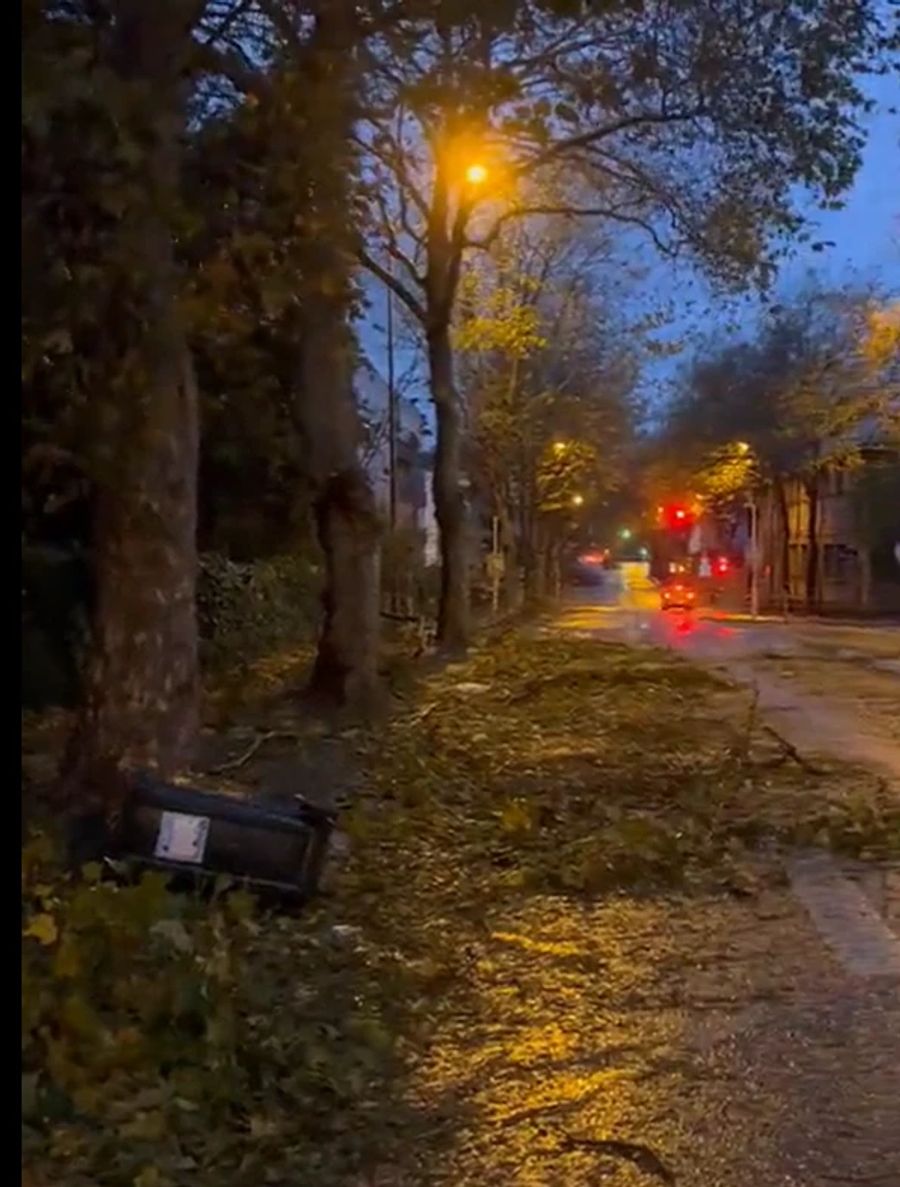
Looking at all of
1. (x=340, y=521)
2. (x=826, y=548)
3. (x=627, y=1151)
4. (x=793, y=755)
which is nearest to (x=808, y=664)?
(x=340, y=521)

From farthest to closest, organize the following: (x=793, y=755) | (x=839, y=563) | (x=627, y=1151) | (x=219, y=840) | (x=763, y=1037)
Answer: (x=839, y=563)
(x=793, y=755)
(x=219, y=840)
(x=763, y=1037)
(x=627, y=1151)

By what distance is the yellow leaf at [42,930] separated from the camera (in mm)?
5887

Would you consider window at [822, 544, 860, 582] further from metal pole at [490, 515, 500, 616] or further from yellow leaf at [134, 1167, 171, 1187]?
yellow leaf at [134, 1167, 171, 1187]

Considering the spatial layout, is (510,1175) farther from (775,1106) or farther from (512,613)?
(512,613)

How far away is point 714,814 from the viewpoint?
11.6 meters

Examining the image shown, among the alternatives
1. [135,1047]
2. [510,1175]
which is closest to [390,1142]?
[510,1175]

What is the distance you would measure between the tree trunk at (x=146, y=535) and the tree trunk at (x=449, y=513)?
19.0 metres

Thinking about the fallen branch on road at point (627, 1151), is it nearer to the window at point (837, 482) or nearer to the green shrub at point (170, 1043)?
the green shrub at point (170, 1043)

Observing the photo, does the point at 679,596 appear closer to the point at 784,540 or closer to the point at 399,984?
the point at 784,540

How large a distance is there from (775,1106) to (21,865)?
2631 mm

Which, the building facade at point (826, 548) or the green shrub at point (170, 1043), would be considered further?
the building facade at point (826, 548)

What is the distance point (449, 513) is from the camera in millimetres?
29453

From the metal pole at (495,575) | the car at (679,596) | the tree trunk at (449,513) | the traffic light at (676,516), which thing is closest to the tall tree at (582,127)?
the tree trunk at (449,513)

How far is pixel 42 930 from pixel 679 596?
193ft
